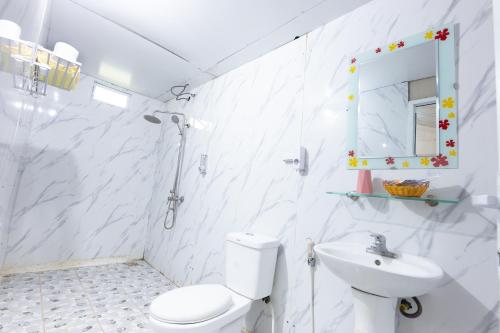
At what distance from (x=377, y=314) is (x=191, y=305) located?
86cm

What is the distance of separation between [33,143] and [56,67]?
0.96m

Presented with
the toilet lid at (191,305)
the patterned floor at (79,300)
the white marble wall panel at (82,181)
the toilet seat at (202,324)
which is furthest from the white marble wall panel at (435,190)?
the white marble wall panel at (82,181)

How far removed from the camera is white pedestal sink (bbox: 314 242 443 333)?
0.77 meters

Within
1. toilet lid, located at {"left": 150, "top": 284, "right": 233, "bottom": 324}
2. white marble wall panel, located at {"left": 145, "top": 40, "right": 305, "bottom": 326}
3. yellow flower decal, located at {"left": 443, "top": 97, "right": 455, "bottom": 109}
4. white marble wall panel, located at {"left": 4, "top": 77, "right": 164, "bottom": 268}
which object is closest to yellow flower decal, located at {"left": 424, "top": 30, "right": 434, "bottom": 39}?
yellow flower decal, located at {"left": 443, "top": 97, "right": 455, "bottom": 109}

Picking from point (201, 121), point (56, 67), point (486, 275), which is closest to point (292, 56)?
point (201, 121)

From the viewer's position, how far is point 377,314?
0.92 metres

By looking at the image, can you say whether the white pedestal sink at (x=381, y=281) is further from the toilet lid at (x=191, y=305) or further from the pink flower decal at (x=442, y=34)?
the pink flower decal at (x=442, y=34)

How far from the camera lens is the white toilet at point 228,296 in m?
1.10

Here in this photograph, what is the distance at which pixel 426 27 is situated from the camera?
3.54 ft

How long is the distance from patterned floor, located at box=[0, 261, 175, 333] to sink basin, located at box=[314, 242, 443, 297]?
154cm

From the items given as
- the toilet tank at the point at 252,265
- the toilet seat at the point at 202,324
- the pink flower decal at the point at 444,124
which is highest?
the pink flower decal at the point at 444,124

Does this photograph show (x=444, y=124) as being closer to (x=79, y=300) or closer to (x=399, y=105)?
(x=399, y=105)

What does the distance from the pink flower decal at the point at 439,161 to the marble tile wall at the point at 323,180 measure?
43mm

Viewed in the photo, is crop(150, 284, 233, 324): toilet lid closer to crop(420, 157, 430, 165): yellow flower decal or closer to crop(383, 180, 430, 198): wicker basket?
crop(383, 180, 430, 198): wicker basket
